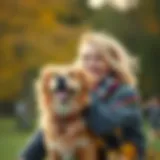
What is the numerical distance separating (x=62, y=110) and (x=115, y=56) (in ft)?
0.71

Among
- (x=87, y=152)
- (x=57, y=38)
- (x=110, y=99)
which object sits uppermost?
(x=57, y=38)

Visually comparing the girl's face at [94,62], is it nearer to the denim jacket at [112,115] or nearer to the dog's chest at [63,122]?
the denim jacket at [112,115]

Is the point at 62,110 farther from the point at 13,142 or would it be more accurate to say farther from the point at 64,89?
the point at 13,142

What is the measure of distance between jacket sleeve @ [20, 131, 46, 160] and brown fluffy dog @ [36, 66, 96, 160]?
0.02 m

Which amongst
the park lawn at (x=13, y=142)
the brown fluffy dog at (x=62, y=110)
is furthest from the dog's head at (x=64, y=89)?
the park lawn at (x=13, y=142)

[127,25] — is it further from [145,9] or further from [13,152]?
[13,152]

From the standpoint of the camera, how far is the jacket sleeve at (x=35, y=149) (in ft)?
4.24

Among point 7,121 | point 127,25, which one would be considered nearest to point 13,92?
point 7,121

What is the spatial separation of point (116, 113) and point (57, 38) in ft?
0.92

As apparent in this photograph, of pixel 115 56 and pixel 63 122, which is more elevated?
pixel 115 56

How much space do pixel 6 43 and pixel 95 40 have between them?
0.26 meters

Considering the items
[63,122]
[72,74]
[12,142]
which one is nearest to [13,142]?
[12,142]

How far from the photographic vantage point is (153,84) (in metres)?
1.31

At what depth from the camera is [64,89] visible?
4.10 ft
